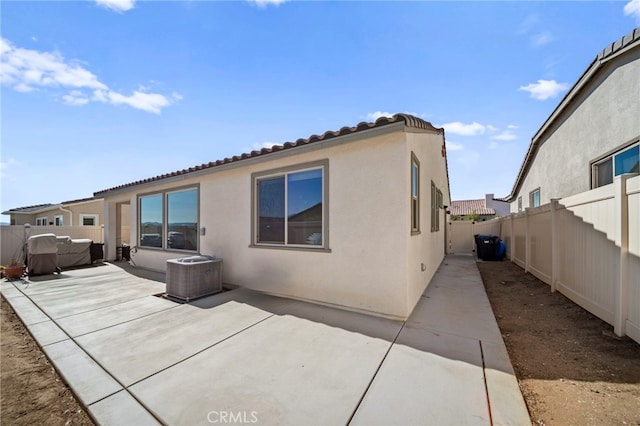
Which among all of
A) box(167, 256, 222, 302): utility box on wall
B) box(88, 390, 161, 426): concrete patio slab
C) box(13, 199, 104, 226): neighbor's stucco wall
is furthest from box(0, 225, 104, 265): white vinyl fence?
box(88, 390, 161, 426): concrete patio slab

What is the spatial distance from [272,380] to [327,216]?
3.05 meters

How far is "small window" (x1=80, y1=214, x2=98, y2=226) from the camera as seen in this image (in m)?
17.9

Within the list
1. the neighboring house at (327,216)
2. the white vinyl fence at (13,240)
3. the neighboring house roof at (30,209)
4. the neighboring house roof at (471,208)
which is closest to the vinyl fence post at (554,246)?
the neighboring house at (327,216)

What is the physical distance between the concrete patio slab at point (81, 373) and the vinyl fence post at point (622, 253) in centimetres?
634

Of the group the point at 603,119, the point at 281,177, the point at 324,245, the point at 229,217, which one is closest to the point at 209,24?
the point at 281,177

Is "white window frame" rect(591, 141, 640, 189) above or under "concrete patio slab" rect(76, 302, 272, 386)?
above

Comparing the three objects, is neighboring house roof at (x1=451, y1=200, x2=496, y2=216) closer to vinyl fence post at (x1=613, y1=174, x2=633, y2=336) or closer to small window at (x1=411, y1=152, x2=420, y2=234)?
small window at (x1=411, y1=152, x2=420, y2=234)

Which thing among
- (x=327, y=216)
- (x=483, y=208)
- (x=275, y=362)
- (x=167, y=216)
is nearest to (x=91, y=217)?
(x=167, y=216)

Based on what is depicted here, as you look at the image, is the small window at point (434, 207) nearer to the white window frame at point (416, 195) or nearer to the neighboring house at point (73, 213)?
the white window frame at point (416, 195)

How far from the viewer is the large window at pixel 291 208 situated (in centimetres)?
533

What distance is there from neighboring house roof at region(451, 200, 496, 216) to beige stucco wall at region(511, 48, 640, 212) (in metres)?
20.3

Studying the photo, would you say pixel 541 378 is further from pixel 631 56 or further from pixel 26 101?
pixel 26 101

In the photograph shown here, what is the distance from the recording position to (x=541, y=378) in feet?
9.20

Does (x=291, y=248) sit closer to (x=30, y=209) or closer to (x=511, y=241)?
(x=511, y=241)
